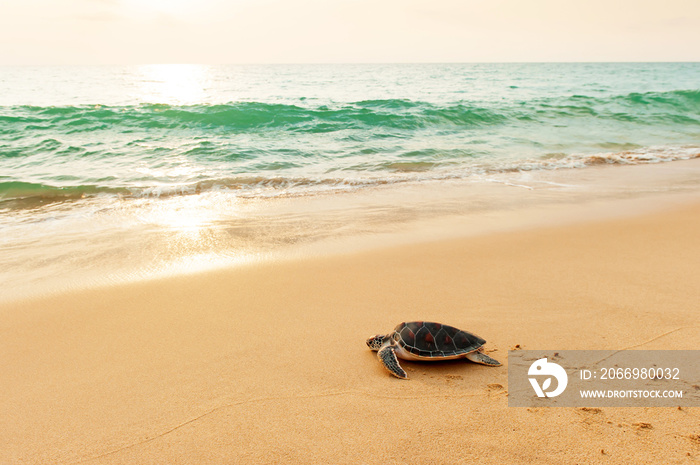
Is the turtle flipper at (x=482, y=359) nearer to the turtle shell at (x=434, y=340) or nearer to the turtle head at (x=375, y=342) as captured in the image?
the turtle shell at (x=434, y=340)

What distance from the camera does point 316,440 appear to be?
7.41ft

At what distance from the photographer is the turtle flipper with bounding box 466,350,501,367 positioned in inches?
110

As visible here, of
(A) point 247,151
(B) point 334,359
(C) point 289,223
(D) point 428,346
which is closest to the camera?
(D) point 428,346

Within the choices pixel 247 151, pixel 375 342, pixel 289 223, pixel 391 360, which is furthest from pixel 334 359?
pixel 247 151

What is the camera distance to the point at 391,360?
2.80m

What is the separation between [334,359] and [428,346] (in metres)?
0.68

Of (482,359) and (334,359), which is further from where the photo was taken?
(334,359)

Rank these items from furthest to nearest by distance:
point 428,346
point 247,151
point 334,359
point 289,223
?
point 247,151 < point 289,223 < point 334,359 < point 428,346

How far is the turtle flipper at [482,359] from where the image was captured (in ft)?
9.20

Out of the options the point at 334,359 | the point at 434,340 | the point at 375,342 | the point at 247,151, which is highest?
the point at 247,151

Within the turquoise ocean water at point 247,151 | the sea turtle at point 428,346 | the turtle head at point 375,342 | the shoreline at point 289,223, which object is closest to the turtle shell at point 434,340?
the sea turtle at point 428,346

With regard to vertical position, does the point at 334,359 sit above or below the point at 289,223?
below

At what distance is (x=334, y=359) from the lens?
117 inches

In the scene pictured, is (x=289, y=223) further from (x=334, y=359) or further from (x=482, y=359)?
(x=482, y=359)
